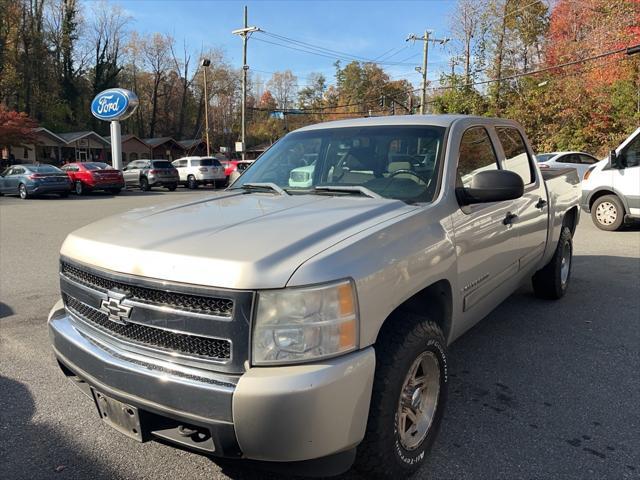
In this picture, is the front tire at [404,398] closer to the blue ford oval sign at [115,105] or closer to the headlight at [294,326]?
the headlight at [294,326]

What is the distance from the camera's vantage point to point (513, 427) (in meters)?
3.00

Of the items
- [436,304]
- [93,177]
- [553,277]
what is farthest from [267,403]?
[93,177]

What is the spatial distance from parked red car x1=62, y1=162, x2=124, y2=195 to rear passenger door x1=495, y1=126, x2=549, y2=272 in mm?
22074

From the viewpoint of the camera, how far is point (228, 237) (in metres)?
2.22

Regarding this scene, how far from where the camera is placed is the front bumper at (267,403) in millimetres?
1832

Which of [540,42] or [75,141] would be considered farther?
[75,141]

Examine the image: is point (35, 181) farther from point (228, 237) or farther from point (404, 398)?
point (404, 398)

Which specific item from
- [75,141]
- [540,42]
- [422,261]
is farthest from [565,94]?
[75,141]

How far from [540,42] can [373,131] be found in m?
41.8

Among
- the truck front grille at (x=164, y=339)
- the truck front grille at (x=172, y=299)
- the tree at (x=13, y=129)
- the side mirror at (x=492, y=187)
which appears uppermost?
the tree at (x=13, y=129)

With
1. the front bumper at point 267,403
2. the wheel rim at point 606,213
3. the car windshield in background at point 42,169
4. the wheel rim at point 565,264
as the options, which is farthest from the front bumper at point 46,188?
the front bumper at point 267,403

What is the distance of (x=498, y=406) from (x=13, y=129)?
129ft

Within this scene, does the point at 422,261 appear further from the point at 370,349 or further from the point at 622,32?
the point at 622,32

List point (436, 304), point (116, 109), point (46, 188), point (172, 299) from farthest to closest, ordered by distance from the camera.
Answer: point (116, 109), point (46, 188), point (436, 304), point (172, 299)
